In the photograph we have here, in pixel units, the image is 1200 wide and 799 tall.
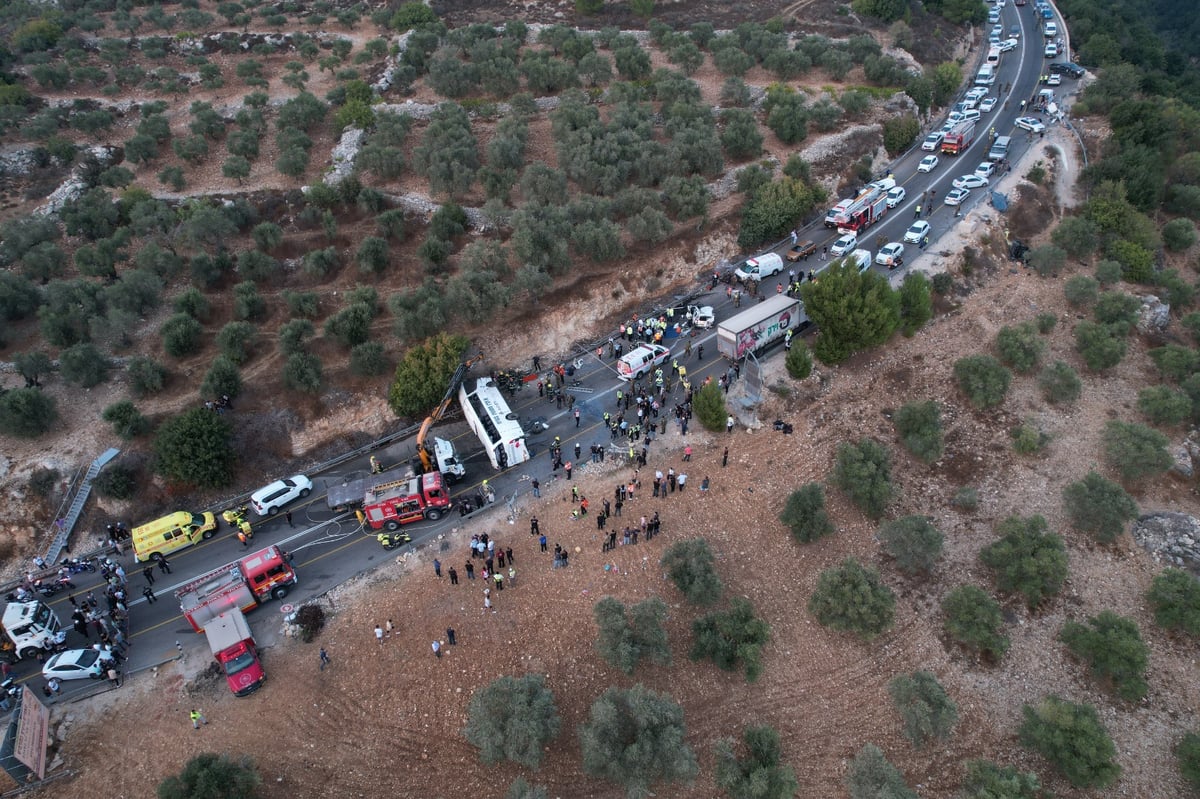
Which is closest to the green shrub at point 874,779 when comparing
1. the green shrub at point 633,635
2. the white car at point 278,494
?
the green shrub at point 633,635

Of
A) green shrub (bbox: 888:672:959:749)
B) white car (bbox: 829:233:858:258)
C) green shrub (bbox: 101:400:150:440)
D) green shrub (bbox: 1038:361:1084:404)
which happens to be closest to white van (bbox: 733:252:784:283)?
white car (bbox: 829:233:858:258)

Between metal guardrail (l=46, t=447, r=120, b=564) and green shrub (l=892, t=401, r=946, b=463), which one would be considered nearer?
metal guardrail (l=46, t=447, r=120, b=564)

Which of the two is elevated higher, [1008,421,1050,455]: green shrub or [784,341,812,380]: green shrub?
[784,341,812,380]: green shrub

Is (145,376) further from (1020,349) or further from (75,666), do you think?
(1020,349)

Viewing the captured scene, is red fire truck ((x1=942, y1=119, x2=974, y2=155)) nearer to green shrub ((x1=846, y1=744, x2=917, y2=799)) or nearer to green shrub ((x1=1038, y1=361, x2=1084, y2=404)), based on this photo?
green shrub ((x1=1038, y1=361, x2=1084, y2=404))

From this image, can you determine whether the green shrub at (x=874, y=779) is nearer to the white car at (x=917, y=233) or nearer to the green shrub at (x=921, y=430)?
the green shrub at (x=921, y=430)

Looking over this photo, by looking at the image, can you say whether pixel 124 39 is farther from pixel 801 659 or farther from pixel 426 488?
pixel 801 659
